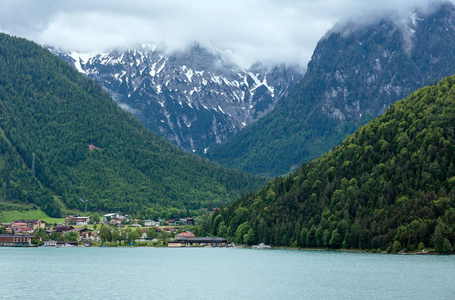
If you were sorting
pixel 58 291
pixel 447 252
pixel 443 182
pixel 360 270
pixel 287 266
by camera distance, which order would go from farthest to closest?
1. pixel 443 182
2. pixel 447 252
3. pixel 287 266
4. pixel 360 270
5. pixel 58 291

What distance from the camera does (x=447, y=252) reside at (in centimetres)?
16525

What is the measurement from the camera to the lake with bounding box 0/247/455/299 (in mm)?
110812

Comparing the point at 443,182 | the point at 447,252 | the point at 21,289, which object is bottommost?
the point at 21,289

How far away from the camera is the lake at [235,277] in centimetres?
11081

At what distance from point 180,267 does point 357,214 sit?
5523 centimetres

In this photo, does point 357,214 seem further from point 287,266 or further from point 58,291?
point 58,291

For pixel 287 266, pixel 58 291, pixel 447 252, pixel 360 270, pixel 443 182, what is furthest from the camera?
pixel 443 182

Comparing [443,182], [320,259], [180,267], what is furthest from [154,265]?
[443,182]

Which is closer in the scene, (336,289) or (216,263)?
(336,289)

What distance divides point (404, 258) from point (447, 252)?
10151 mm

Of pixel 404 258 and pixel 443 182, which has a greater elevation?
pixel 443 182

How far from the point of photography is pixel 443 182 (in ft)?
611

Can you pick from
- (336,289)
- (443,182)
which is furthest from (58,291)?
(443,182)

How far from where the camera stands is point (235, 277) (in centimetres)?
13425
